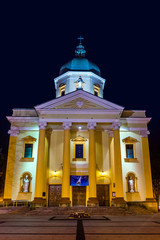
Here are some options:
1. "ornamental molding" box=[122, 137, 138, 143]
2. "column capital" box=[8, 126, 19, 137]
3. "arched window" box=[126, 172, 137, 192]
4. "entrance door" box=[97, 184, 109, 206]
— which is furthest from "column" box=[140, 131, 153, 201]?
"column capital" box=[8, 126, 19, 137]

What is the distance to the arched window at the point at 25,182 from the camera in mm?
23656

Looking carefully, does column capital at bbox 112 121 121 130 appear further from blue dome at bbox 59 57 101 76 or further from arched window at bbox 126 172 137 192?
blue dome at bbox 59 57 101 76

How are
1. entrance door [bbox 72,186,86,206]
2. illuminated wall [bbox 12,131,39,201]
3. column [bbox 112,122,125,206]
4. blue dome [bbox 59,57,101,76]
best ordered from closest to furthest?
column [bbox 112,122,125,206] → illuminated wall [bbox 12,131,39,201] → entrance door [bbox 72,186,86,206] → blue dome [bbox 59,57,101,76]

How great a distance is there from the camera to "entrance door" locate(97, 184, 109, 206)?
2458cm

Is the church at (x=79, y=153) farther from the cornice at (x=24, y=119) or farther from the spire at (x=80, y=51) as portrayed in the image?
the spire at (x=80, y=51)

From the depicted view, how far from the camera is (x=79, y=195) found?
24.5 meters

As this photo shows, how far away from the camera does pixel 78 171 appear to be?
82.0ft

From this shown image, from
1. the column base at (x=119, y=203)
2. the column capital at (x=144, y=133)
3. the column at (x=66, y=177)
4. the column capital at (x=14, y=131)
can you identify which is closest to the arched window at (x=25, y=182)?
the column at (x=66, y=177)

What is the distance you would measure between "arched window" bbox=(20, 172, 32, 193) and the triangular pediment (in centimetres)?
775

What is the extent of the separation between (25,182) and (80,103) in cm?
1031

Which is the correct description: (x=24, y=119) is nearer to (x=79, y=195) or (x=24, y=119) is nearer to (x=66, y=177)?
(x=66, y=177)

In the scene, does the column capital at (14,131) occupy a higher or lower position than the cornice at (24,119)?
lower

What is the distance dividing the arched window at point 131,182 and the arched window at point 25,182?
1061cm

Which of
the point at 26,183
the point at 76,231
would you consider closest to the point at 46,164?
the point at 26,183
